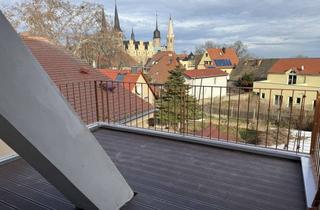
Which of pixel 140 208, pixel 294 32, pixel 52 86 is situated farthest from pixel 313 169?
pixel 294 32

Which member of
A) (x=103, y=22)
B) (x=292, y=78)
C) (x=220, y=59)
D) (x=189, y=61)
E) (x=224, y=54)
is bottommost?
(x=292, y=78)

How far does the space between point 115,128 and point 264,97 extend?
50.6 ft

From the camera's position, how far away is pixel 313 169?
2277 millimetres

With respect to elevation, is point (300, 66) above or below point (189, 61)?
below

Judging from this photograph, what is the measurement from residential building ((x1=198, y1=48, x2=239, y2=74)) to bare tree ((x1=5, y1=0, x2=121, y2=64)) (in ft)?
55.4

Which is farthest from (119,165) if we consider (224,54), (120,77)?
(224,54)

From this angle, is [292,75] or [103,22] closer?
[103,22]

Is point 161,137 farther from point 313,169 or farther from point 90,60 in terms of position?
point 90,60

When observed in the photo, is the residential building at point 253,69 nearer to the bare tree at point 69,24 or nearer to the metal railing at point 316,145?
the bare tree at point 69,24

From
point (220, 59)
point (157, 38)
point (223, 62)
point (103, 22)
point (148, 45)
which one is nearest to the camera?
point (103, 22)

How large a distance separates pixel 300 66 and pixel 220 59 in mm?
12145

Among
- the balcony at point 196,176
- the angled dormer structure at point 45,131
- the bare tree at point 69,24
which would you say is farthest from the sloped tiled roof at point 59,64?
the bare tree at point 69,24

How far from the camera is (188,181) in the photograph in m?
2.23

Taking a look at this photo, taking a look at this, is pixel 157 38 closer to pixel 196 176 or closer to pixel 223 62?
pixel 223 62
